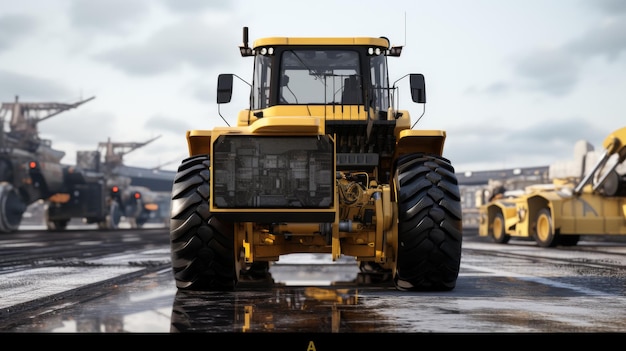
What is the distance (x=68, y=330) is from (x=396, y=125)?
461 cm

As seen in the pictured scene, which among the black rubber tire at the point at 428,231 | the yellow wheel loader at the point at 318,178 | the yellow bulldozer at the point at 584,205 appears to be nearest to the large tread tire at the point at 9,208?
the yellow bulldozer at the point at 584,205

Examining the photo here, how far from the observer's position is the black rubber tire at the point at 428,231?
763 cm

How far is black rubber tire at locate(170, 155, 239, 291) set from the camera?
7.64 metres

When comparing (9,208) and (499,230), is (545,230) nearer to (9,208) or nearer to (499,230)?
(499,230)

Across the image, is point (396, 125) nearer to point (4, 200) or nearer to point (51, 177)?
point (4, 200)

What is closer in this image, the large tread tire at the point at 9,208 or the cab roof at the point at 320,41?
the cab roof at the point at 320,41

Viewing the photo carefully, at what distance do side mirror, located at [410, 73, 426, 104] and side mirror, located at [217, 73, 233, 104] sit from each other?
7.02 feet

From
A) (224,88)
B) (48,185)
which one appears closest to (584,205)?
(224,88)

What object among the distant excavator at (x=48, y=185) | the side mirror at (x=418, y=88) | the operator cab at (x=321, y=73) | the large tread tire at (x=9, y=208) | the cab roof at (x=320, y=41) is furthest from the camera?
the distant excavator at (x=48, y=185)

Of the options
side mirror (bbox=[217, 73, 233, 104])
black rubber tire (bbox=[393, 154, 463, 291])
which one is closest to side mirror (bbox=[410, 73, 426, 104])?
black rubber tire (bbox=[393, 154, 463, 291])

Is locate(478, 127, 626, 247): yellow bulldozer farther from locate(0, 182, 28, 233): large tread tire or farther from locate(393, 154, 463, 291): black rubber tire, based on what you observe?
locate(0, 182, 28, 233): large tread tire

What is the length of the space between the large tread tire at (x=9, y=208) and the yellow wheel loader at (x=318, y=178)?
31999 mm

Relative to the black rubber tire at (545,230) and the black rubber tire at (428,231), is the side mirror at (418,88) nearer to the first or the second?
the black rubber tire at (428,231)

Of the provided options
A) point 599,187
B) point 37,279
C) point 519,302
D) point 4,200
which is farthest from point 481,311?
point 4,200
